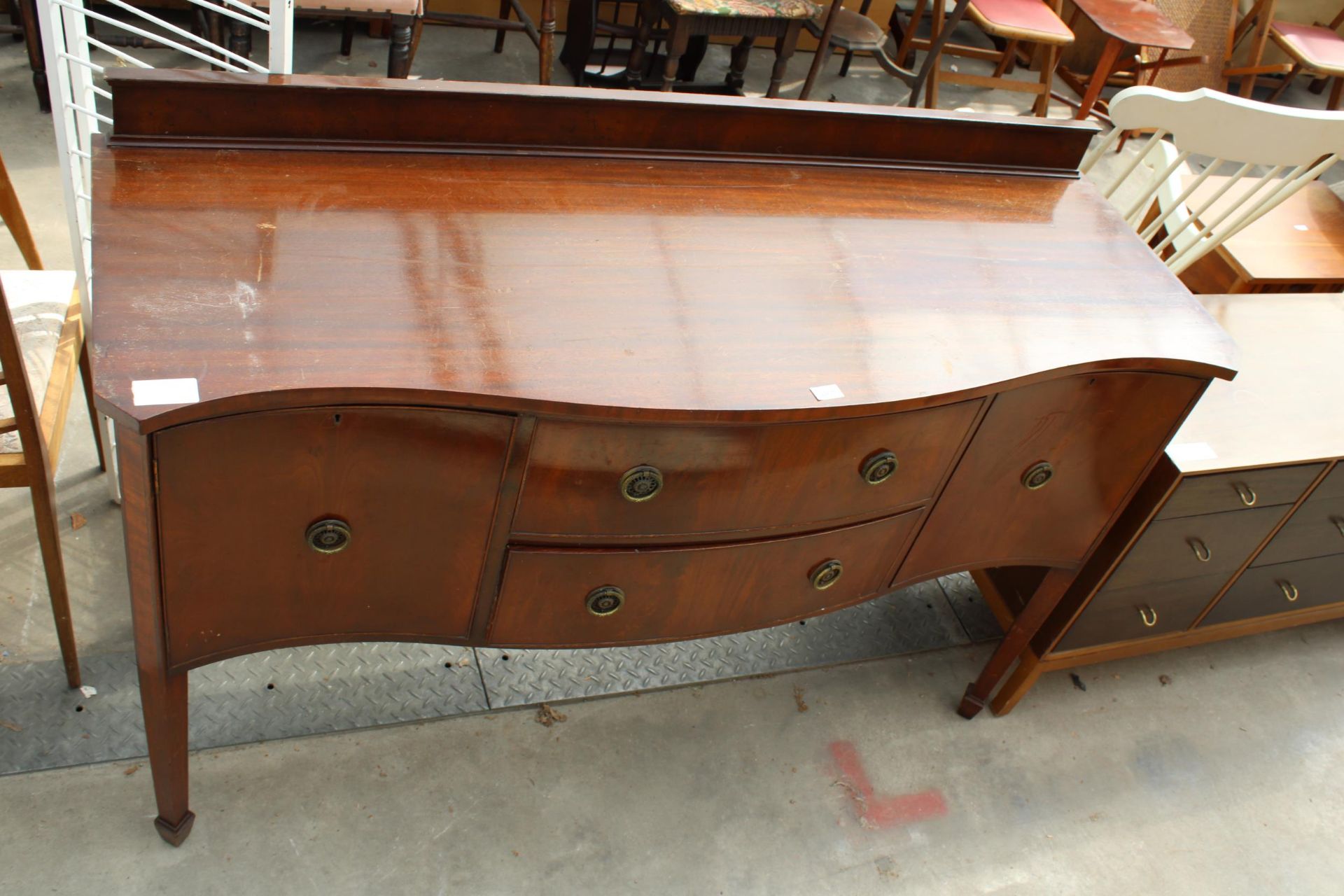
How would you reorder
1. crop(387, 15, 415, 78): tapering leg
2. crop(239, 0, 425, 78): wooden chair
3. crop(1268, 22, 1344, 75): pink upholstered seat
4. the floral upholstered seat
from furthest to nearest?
1. crop(1268, 22, 1344, 75): pink upholstered seat
2. the floral upholstered seat
3. crop(387, 15, 415, 78): tapering leg
4. crop(239, 0, 425, 78): wooden chair

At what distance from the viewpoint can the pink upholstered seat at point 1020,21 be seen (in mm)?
3736

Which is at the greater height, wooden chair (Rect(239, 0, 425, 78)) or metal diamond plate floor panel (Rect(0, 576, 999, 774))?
wooden chair (Rect(239, 0, 425, 78))

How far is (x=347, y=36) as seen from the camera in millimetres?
3557

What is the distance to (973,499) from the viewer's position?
5.09 ft

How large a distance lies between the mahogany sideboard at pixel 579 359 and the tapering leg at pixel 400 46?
1770 millimetres

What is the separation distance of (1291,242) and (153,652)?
2742 mm

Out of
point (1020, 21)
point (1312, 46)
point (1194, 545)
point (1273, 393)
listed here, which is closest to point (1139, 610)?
point (1194, 545)

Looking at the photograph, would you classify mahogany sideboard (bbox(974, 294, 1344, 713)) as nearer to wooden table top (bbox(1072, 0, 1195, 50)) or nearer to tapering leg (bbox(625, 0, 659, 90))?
wooden table top (bbox(1072, 0, 1195, 50))

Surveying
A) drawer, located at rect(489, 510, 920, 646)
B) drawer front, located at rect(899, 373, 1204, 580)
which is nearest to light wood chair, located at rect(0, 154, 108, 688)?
drawer, located at rect(489, 510, 920, 646)

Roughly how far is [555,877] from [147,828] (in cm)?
62

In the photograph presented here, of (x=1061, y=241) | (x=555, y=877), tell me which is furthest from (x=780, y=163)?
(x=555, y=877)

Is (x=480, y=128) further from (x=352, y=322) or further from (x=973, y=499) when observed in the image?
(x=973, y=499)

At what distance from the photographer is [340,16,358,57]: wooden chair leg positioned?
3527mm

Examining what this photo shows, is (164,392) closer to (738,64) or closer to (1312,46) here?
(738,64)
